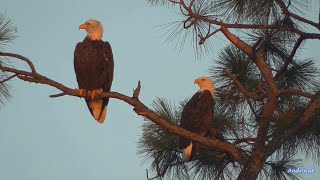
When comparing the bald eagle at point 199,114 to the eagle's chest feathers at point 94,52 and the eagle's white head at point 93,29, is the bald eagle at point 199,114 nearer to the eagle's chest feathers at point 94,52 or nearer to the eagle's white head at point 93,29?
the eagle's chest feathers at point 94,52

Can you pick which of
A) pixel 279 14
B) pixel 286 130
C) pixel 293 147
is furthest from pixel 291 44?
pixel 286 130

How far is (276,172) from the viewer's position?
159 inches

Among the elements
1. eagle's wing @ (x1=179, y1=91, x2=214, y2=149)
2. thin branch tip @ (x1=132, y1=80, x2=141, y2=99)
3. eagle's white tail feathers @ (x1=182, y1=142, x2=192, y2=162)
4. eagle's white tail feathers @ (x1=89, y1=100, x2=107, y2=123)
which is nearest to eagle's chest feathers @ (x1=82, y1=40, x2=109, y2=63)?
eagle's white tail feathers @ (x1=89, y1=100, x2=107, y2=123)

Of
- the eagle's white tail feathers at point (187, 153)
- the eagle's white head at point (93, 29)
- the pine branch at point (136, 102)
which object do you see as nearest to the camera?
the pine branch at point (136, 102)

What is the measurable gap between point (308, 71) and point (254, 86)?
1.31 feet

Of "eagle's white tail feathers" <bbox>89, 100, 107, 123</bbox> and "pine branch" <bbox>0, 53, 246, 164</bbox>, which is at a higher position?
"eagle's white tail feathers" <bbox>89, 100, 107, 123</bbox>

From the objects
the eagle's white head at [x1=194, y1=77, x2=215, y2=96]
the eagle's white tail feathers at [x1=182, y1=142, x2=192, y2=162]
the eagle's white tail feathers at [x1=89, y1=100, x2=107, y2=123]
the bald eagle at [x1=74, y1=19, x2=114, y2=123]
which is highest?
the eagle's white head at [x1=194, y1=77, x2=215, y2=96]

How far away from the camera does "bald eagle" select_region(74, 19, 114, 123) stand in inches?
159

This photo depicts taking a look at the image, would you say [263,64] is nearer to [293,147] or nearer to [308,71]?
[293,147]

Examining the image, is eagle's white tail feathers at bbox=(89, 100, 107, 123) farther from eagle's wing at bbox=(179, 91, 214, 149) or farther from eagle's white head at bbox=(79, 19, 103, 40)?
eagle's wing at bbox=(179, 91, 214, 149)

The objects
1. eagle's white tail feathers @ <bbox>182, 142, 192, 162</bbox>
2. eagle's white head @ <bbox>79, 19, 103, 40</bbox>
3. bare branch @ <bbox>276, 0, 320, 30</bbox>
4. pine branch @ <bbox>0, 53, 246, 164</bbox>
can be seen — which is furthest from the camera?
eagle's white head @ <bbox>79, 19, 103, 40</bbox>

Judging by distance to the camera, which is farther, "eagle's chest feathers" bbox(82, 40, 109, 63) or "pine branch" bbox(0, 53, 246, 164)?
"eagle's chest feathers" bbox(82, 40, 109, 63)

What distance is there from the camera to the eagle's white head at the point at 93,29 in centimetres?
416

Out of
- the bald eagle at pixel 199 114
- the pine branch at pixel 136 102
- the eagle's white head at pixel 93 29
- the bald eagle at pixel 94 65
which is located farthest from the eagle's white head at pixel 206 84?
the pine branch at pixel 136 102
